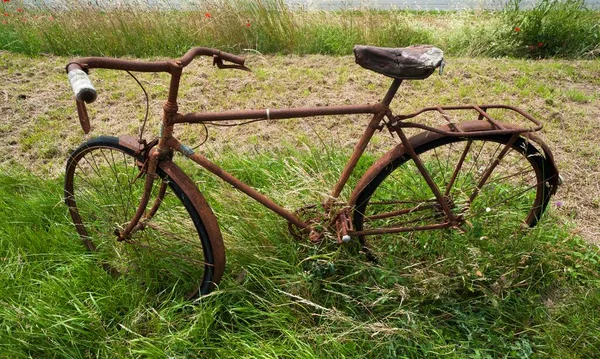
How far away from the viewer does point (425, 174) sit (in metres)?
2.16

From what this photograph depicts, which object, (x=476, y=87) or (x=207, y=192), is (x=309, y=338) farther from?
(x=476, y=87)

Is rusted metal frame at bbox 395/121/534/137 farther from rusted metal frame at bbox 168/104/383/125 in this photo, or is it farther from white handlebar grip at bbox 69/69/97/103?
white handlebar grip at bbox 69/69/97/103

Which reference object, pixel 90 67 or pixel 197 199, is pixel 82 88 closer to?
pixel 90 67

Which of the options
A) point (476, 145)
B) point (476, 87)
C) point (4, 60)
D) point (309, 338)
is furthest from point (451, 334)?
point (4, 60)

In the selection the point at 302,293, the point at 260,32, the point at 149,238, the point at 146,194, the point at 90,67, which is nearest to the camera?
the point at 90,67

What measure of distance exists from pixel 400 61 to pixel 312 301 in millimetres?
1259

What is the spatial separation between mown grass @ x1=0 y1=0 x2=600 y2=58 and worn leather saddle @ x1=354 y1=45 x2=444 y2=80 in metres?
4.08

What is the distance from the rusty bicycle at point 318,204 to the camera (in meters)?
1.97

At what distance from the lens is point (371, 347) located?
6.76ft

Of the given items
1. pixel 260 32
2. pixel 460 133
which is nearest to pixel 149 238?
pixel 460 133

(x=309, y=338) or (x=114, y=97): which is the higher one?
(x=114, y=97)

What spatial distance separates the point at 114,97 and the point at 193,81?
2.75 feet

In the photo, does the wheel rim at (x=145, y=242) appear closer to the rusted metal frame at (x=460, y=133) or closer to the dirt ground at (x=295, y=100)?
the dirt ground at (x=295, y=100)

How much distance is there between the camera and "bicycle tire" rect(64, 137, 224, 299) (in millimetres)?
2172
